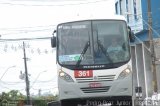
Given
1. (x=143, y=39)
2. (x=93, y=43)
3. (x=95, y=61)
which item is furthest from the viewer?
(x=143, y=39)

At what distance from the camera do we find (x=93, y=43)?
16531 mm

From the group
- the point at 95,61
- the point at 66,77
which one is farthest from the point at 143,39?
the point at 66,77

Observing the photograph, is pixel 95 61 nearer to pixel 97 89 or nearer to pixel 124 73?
pixel 97 89

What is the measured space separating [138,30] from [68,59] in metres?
21.7

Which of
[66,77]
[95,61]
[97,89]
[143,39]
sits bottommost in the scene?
[97,89]

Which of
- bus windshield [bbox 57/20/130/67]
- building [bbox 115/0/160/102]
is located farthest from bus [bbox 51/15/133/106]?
building [bbox 115/0/160/102]

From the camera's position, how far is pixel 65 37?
1691 cm

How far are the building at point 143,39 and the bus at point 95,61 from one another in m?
17.8

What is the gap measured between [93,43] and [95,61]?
2.20 feet

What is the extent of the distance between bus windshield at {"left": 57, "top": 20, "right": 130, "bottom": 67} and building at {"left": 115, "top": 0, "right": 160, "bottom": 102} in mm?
17726

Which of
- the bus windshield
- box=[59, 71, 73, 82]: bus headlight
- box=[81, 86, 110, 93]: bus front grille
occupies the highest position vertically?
the bus windshield

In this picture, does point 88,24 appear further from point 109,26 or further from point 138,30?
point 138,30

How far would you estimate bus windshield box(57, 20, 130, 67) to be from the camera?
16.4 m

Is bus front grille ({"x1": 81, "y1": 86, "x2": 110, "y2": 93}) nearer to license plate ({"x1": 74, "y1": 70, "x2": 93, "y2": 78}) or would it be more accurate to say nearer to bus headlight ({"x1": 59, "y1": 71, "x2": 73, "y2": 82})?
license plate ({"x1": 74, "y1": 70, "x2": 93, "y2": 78})
